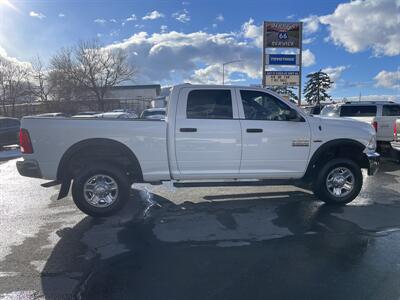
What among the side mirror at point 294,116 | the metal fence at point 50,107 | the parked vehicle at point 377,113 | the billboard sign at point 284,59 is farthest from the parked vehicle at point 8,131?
the metal fence at point 50,107

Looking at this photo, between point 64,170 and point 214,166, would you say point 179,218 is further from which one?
point 64,170

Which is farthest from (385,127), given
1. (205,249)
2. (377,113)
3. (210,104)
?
(205,249)

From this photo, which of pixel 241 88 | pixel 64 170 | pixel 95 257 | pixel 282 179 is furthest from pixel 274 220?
pixel 64 170

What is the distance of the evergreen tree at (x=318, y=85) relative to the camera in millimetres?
67562

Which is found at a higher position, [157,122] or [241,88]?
[241,88]

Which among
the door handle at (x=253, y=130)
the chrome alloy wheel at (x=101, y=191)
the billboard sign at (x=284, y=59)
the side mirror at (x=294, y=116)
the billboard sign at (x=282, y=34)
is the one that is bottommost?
the chrome alloy wheel at (x=101, y=191)

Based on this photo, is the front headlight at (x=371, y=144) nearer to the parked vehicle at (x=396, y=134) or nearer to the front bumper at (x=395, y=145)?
the front bumper at (x=395, y=145)

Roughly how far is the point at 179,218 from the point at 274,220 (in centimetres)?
152

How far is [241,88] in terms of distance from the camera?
5707 millimetres

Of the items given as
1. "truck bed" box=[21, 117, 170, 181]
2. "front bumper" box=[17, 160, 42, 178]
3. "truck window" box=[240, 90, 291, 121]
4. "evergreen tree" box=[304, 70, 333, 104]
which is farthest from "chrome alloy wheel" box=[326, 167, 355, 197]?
"evergreen tree" box=[304, 70, 333, 104]

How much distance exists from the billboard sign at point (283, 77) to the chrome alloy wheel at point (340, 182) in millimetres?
11247

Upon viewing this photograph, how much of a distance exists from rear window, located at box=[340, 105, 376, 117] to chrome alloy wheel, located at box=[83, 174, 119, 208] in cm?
967

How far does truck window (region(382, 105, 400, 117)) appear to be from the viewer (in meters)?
11.7

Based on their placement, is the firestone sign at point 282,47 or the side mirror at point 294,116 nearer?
the side mirror at point 294,116
